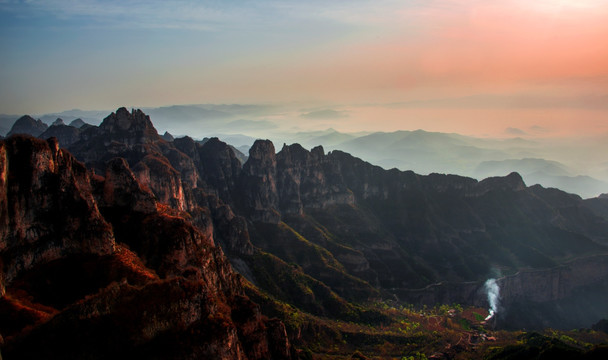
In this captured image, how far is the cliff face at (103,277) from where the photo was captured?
1676 inches

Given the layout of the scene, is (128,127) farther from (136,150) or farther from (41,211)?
(41,211)

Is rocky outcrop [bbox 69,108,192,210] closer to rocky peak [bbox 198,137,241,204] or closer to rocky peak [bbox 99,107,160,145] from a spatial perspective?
rocky peak [bbox 99,107,160,145]

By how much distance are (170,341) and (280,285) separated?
9388 cm

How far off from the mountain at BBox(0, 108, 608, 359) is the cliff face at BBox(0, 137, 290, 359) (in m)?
0.17

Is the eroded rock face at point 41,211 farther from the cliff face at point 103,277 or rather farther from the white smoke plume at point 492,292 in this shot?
the white smoke plume at point 492,292

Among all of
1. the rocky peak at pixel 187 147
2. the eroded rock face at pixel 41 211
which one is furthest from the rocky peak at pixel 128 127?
the eroded rock face at pixel 41 211

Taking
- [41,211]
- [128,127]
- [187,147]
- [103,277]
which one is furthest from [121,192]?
[187,147]

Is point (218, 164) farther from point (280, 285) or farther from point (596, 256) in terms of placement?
point (596, 256)

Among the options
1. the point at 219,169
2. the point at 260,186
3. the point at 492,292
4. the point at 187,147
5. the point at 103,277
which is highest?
the point at 187,147

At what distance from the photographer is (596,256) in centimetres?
Answer: 19338

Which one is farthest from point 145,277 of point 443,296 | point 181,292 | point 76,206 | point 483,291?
point 483,291

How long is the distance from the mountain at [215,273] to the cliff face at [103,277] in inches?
6.7

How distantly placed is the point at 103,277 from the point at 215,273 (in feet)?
62.7

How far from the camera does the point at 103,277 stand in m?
52.7
